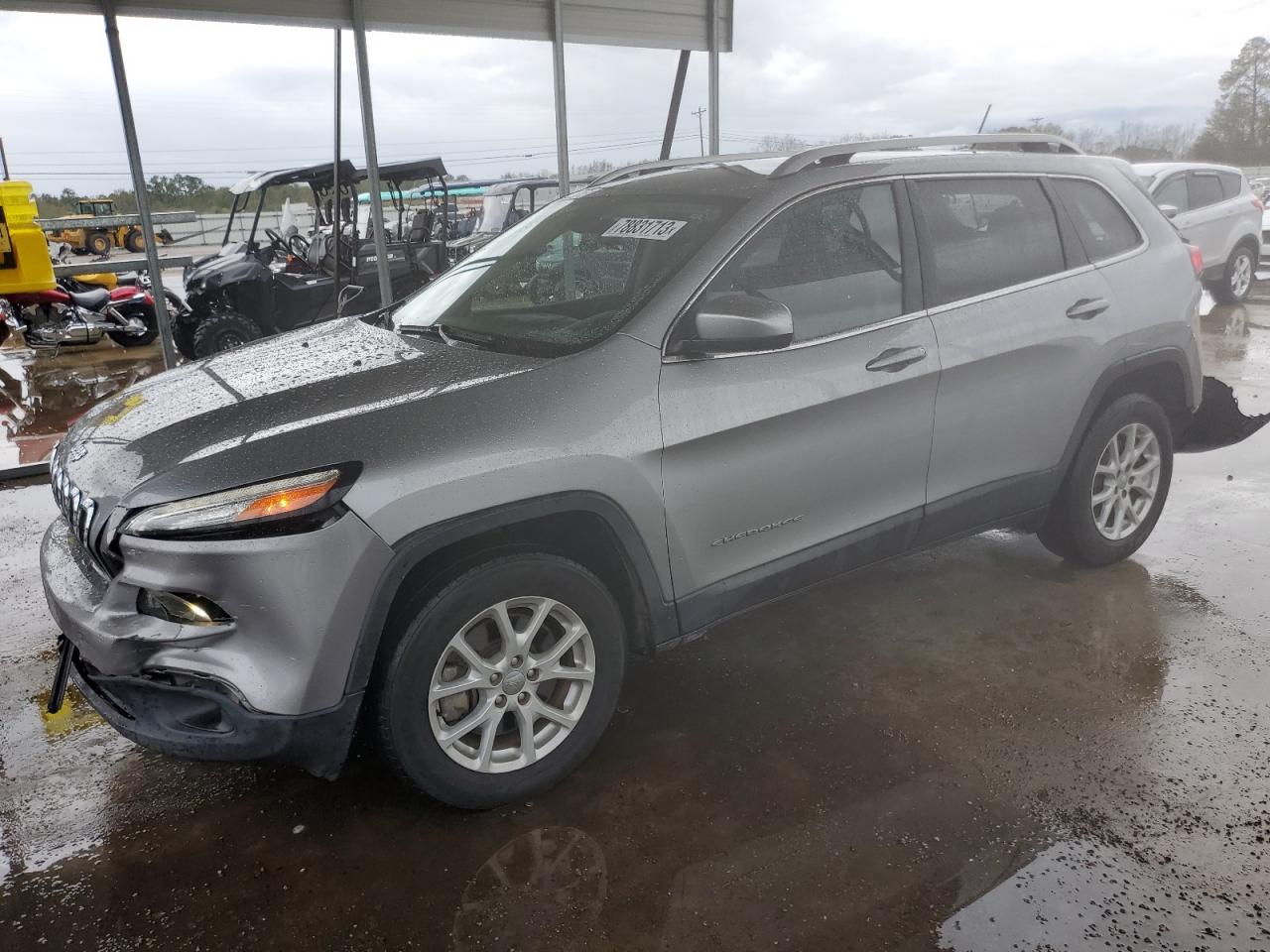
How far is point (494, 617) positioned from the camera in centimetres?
247

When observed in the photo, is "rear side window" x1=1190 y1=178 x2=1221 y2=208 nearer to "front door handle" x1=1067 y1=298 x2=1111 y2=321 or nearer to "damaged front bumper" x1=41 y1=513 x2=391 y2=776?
"front door handle" x1=1067 y1=298 x2=1111 y2=321

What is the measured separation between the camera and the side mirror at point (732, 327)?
8.58 ft

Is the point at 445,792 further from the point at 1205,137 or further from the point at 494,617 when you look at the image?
the point at 1205,137

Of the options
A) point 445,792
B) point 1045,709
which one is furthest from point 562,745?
point 1045,709

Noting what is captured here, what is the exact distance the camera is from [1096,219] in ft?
12.2

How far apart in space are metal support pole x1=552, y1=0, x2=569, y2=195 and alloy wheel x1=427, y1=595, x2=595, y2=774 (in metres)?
5.14

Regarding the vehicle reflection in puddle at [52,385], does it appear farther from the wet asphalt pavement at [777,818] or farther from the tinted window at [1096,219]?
the tinted window at [1096,219]

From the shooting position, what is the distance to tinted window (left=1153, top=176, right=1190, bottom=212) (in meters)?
10.3

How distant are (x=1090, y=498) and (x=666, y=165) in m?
2.20

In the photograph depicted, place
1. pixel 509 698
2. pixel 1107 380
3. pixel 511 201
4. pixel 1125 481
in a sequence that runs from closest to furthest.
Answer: pixel 509 698 → pixel 1107 380 → pixel 1125 481 → pixel 511 201

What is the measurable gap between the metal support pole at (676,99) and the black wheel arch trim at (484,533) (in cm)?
599

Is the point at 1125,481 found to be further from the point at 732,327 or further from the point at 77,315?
the point at 77,315

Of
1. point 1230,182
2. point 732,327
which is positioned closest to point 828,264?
point 732,327

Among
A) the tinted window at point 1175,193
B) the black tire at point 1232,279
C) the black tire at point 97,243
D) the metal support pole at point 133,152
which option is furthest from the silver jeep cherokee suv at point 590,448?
the black tire at point 97,243
